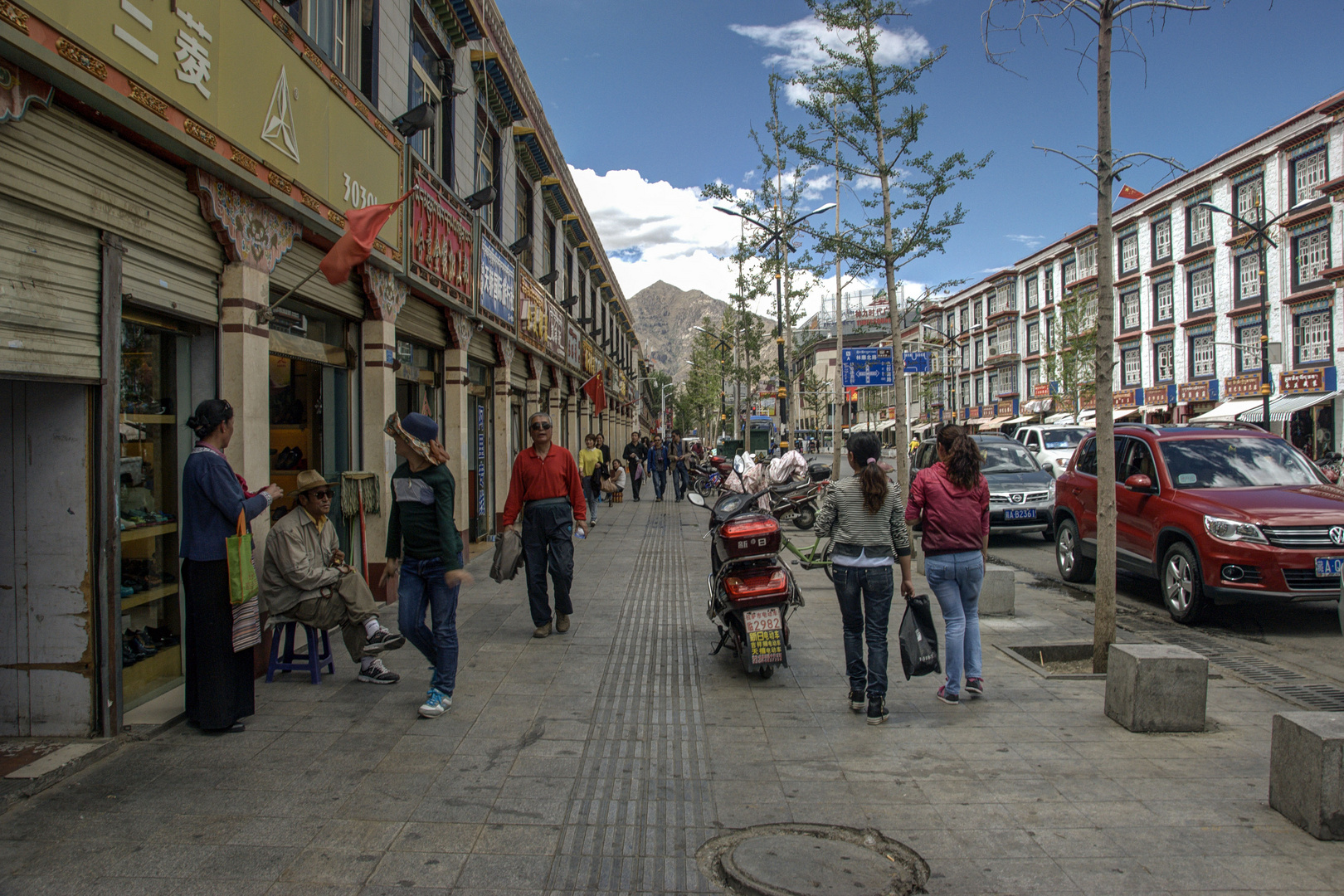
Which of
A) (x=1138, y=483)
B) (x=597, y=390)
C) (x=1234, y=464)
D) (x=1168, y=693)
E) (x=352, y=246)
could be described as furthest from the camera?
(x=597, y=390)

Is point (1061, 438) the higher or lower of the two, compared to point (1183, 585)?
higher

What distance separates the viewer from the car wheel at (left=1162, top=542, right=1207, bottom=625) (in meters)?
7.71

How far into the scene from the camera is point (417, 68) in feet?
35.7

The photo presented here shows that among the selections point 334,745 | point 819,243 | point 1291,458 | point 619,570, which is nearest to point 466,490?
point 619,570

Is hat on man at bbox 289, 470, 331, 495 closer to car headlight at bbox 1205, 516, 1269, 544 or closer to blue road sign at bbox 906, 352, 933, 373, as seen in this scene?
car headlight at bbox 1205, 516, 1269, 544

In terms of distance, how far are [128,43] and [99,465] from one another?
7.38ft

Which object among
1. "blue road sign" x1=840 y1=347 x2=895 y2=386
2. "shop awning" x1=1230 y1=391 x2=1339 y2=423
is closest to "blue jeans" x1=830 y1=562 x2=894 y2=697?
"blue road sign" x1=840 y1=347 x2=895 y2=386

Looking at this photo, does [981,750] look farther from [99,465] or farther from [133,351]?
[133,351]

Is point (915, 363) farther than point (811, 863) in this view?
Yes

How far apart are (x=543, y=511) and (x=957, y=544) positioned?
11.4ft

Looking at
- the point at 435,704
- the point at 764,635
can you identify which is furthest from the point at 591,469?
the point at 435,704

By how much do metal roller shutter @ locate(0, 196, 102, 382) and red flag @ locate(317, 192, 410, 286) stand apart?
6.18 feet

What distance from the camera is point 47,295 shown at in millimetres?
4141

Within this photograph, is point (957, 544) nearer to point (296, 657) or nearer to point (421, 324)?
point (296, 657)
